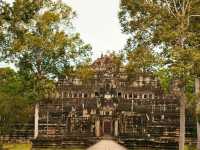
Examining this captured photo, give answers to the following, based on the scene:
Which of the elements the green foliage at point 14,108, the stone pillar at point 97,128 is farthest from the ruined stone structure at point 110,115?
the green foliage at point 14,108

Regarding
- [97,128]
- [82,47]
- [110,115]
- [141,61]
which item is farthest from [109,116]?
[141,61]

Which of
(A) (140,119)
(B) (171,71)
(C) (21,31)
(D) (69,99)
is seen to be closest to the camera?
(C) (21,31)

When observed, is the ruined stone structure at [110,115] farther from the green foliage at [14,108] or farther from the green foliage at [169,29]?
the green foliage at [169,29]

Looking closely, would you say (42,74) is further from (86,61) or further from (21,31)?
(21,31)

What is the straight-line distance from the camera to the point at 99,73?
4728 cm

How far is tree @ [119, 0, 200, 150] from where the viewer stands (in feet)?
78.3

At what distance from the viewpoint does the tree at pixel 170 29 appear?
2388 cm

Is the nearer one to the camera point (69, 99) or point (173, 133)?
point (173, 133)

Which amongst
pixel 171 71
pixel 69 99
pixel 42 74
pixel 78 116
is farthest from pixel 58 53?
pixel 171 71

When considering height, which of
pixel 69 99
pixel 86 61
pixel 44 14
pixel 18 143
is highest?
pixel 44 14

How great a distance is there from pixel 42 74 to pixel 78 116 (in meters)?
5.78

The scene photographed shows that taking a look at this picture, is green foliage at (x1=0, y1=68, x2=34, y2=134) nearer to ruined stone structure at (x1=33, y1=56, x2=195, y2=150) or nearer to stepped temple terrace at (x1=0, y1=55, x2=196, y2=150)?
stepped temple terrace at (x1=0, y1=55, x2=196, y2=150)

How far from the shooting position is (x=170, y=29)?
2520cm

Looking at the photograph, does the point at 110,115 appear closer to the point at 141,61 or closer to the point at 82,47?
the point at 82,47
